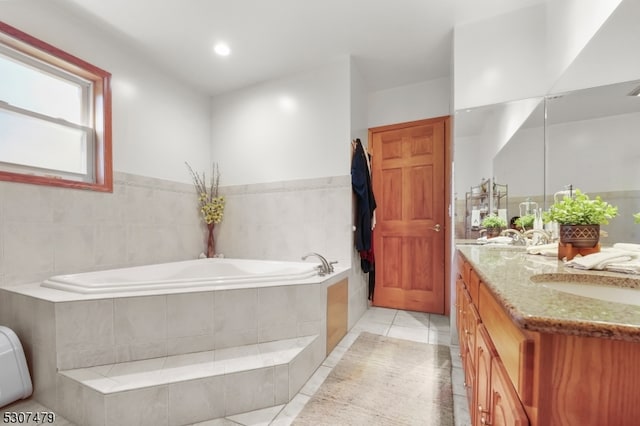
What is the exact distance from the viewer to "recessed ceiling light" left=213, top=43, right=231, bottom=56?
227cm

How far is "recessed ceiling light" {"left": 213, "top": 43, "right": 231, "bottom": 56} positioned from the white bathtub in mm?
2003

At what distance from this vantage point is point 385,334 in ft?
7.52

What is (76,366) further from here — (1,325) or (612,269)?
(612,269)

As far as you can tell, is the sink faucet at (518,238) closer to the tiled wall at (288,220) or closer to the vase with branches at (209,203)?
the tiled wall at (288,220)

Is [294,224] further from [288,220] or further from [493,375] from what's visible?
[493,375]

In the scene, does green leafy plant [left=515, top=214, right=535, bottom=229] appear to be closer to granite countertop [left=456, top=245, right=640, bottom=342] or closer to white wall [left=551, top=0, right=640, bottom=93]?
white wall [left=551, top=0, right=640, bottom=93]

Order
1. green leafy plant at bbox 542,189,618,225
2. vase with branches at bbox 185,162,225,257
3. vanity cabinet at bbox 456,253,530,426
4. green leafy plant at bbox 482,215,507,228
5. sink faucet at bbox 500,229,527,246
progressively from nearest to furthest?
vanity cabinet at bbox 456,253,530,426 < green leafy plant at bbox 542,189,618,225 < sink faucet at bbox 500,229,527,246 < green leafy plant at bbox 482,215,507,228 < vase with branches at bbox 185,162,225,257

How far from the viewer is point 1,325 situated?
1.56 m

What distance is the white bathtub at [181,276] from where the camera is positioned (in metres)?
1.51

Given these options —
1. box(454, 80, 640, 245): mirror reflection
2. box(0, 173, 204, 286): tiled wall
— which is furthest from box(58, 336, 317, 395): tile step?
box(454, 80, 640, 245): mirror reflection

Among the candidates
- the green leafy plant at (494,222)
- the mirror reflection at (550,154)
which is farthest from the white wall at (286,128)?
the green leafy plant at (494,222)

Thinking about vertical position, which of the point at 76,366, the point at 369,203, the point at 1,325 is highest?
the point at 369,203

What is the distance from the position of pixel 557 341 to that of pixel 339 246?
2.06 meters

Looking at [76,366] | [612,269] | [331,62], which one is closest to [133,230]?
[76,366]
